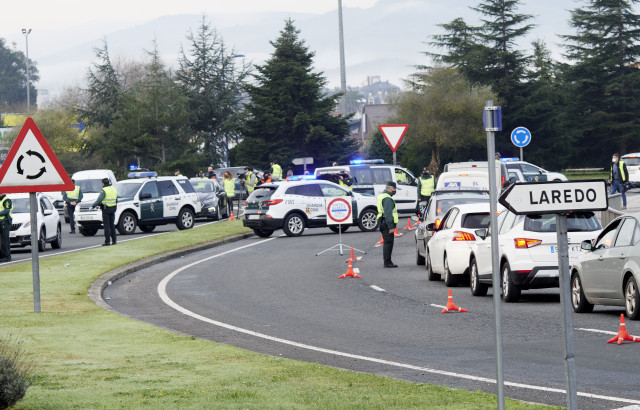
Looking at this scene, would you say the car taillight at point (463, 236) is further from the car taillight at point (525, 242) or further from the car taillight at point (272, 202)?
the car taillight at point (272, 202)

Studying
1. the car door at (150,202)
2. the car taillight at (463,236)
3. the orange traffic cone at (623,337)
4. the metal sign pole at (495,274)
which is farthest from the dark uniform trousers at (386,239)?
the metal sign pole at (495,274)

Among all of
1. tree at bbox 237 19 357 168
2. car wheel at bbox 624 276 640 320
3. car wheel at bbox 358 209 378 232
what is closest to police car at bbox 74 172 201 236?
car wheel at bbox 358 209 378 232

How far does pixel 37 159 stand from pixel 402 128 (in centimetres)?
1934

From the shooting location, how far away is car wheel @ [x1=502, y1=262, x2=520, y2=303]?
17.9 meters

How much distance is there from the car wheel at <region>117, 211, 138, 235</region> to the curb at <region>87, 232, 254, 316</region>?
4.47m

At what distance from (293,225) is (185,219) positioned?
20.3 ft

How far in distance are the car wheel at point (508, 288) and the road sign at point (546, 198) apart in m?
11.3

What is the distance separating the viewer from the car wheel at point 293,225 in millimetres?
35344

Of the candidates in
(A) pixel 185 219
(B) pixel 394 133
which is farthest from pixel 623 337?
(A) pixel 185 219

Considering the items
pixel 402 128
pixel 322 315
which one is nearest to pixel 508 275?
pixel 322 315

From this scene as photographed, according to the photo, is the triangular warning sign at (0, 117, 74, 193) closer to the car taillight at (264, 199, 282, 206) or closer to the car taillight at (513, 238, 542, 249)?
the car taillight at (513, 238, 542, 249)

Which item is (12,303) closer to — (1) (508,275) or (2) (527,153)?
(1) (508,275)

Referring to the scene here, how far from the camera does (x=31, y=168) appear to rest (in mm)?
15242

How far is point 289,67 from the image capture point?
7406cm
